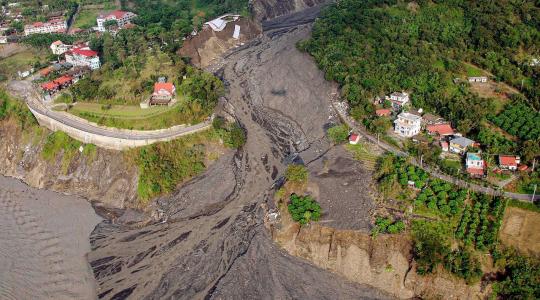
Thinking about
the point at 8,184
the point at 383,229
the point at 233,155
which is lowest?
Answer: the point at 8,184

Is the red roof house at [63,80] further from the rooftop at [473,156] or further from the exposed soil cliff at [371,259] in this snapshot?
the rooftop at [473,156]

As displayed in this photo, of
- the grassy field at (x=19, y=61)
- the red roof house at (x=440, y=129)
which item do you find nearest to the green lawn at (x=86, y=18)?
the grassy field at (x=19, y=61)

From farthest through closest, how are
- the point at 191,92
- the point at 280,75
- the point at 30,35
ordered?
the point at 30,35, the point at 280,75, the point at 191,92

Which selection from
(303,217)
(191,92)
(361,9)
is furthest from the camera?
(361,9)

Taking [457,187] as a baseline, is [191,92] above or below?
below

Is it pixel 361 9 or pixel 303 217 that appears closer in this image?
pixel 303 217

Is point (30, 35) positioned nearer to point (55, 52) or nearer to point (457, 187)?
point (55, 52)

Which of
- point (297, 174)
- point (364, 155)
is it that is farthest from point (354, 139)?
point (297, 174)

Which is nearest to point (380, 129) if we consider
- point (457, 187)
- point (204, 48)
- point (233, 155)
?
point (457, 187)

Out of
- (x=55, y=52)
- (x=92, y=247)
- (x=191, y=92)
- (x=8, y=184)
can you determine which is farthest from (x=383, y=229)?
(x=55, y=52)

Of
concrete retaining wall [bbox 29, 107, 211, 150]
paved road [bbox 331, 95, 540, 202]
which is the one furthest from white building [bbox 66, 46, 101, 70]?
paved road [bbox 331, 95, 540, 202]
